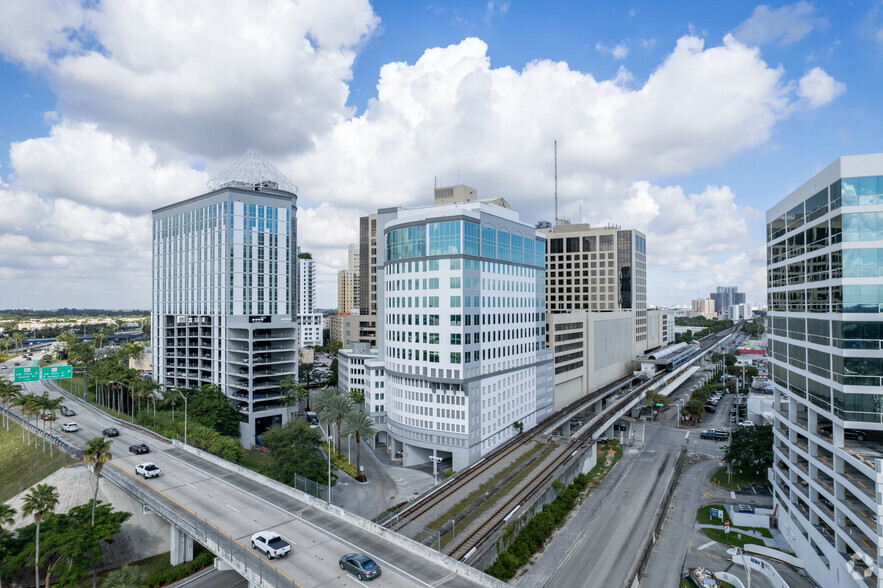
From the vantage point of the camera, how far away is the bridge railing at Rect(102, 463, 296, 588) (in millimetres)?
36438

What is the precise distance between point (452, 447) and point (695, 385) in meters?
129

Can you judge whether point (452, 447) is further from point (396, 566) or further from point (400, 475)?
point (396, 566)

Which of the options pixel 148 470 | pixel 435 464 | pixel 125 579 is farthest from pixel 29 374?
pixel 435 464

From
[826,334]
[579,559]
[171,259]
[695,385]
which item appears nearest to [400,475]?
[579,559]

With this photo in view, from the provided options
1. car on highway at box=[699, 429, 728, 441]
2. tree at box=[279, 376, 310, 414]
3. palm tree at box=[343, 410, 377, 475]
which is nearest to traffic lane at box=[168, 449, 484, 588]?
palm tree at box=[343, 410, 377, 475]

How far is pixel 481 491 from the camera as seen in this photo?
6259 centimetres

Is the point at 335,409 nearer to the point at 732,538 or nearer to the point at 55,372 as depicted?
the point at 732,538

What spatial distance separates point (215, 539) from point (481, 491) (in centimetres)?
3288

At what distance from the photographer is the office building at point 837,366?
40.0 metres

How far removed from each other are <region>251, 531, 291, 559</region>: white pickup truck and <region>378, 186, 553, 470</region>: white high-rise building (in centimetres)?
4064

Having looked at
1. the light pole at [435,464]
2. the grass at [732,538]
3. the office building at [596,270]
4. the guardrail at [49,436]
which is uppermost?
the office building at [596,270]

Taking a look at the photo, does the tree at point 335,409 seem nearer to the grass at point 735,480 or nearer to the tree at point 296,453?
the tree at point 296,453

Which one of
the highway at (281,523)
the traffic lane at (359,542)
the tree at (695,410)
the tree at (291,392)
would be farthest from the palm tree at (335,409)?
the tree at (695,410)

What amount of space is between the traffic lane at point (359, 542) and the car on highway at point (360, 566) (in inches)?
67.6
